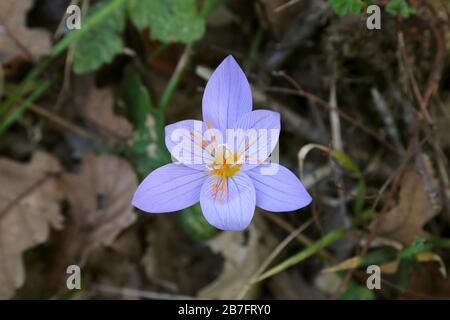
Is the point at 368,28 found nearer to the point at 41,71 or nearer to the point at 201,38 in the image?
the point at 201,38

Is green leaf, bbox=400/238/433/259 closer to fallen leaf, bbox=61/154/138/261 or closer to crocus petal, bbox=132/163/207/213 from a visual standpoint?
crocus petal, bbox=132/163/207/213

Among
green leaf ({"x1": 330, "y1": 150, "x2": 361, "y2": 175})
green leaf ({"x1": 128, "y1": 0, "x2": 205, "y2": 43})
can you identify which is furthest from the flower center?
green leaf ({"x1": 128, "y1": 0, "x2": 205, "y2": 43})

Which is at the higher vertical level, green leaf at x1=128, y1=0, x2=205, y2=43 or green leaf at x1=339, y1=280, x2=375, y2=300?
green leaf at x1=128, y1=0, x2=205, y2=43

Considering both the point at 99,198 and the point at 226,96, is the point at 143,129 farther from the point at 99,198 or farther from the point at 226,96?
the point at 226,96
